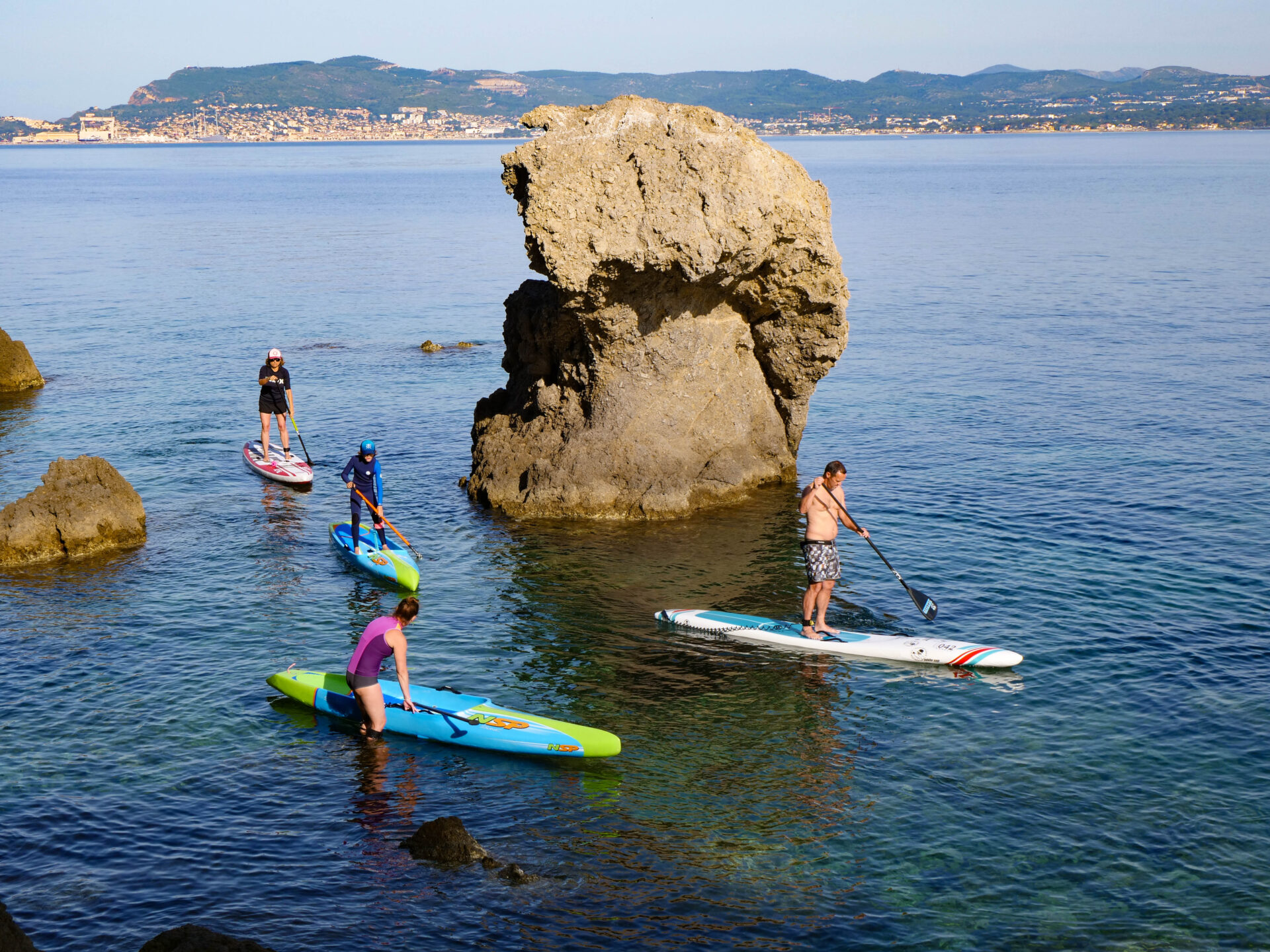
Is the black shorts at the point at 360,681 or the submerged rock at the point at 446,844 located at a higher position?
the black shorts at the point at 360,681

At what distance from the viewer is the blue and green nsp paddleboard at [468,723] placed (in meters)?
14.9

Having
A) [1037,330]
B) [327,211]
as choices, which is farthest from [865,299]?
[327,211]

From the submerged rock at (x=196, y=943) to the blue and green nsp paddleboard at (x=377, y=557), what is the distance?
1167 centimetres

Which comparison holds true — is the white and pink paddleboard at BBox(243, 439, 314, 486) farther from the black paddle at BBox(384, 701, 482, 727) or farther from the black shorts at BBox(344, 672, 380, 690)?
the black paddle at BBox(384, 701, 482, 727)

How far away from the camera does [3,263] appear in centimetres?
7231

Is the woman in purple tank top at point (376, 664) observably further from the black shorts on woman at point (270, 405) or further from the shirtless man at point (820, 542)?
the black shorts on woman at point (270, 405)

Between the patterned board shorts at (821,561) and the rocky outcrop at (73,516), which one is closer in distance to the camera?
the patterned board shorts at (821,561)

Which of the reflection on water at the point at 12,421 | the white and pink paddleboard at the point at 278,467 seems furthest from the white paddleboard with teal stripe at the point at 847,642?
the reflection on water at the point at 12,421

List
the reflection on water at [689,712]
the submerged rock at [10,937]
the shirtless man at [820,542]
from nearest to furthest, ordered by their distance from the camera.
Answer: the submerged rock at [10,937]
the reflection on water at [689,712]
the shirtless man at [820,542]

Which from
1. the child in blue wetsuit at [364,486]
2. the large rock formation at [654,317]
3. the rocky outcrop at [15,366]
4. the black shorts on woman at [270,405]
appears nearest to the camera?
the child in blue wetsuit at [364,486]

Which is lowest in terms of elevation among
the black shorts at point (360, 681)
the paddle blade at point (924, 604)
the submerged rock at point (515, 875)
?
the submerged rock at point (515, 875)

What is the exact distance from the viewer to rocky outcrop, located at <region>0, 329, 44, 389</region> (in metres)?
37.9

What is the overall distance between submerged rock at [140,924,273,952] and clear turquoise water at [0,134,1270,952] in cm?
181

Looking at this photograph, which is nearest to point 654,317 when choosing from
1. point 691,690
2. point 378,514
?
point 378,514
